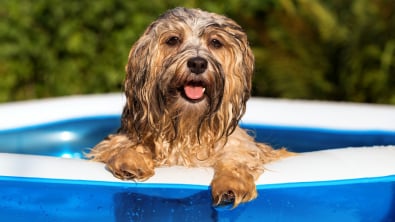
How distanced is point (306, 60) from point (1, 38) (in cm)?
346

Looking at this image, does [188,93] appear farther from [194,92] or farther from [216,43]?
[216,43]

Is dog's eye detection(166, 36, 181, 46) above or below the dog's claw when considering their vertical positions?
above

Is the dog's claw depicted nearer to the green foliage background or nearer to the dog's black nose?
the dog's black nose

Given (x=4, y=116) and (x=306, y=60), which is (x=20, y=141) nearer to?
(x=4, y=116)

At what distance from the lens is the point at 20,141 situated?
22.1ft

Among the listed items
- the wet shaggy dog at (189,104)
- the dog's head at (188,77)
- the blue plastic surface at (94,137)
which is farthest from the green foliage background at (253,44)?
the dog's head at (188,77)

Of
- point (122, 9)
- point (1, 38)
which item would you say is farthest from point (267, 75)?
point (1, 38)

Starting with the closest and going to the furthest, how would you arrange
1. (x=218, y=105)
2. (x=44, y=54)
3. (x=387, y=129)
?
(x=218, y=105) → (x=387, y=129) → (x=44, y=54)

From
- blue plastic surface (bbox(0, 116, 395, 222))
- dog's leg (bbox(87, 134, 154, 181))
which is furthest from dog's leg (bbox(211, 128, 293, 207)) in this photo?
dog's leg (bbox(87, 134, 154, 181))

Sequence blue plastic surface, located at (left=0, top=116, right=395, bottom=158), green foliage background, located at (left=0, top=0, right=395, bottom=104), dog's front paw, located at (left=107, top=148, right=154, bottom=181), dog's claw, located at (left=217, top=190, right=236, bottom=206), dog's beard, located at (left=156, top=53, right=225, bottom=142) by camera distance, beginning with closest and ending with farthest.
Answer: dog's claw, located at (left=217, top=190, right=236, bottom=206) < dog's front paw, located at (left=107, top=148, right=154, bottom=181) < dog's beard, located at (left=156, top=53, right=225, bottom=142) < blue plastic surface, located at (left=0, top=116, right=395, bottom=158) < green foliage background, located at (left=0, top=0, right=395, bottom=104)

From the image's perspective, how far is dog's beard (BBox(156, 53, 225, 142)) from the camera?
4254 mm

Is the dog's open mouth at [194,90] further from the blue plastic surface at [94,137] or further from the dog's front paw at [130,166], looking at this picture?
the blue plastic surface at [94,137]

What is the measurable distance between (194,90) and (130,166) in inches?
21.9

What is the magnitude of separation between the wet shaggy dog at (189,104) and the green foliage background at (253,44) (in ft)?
13.0
